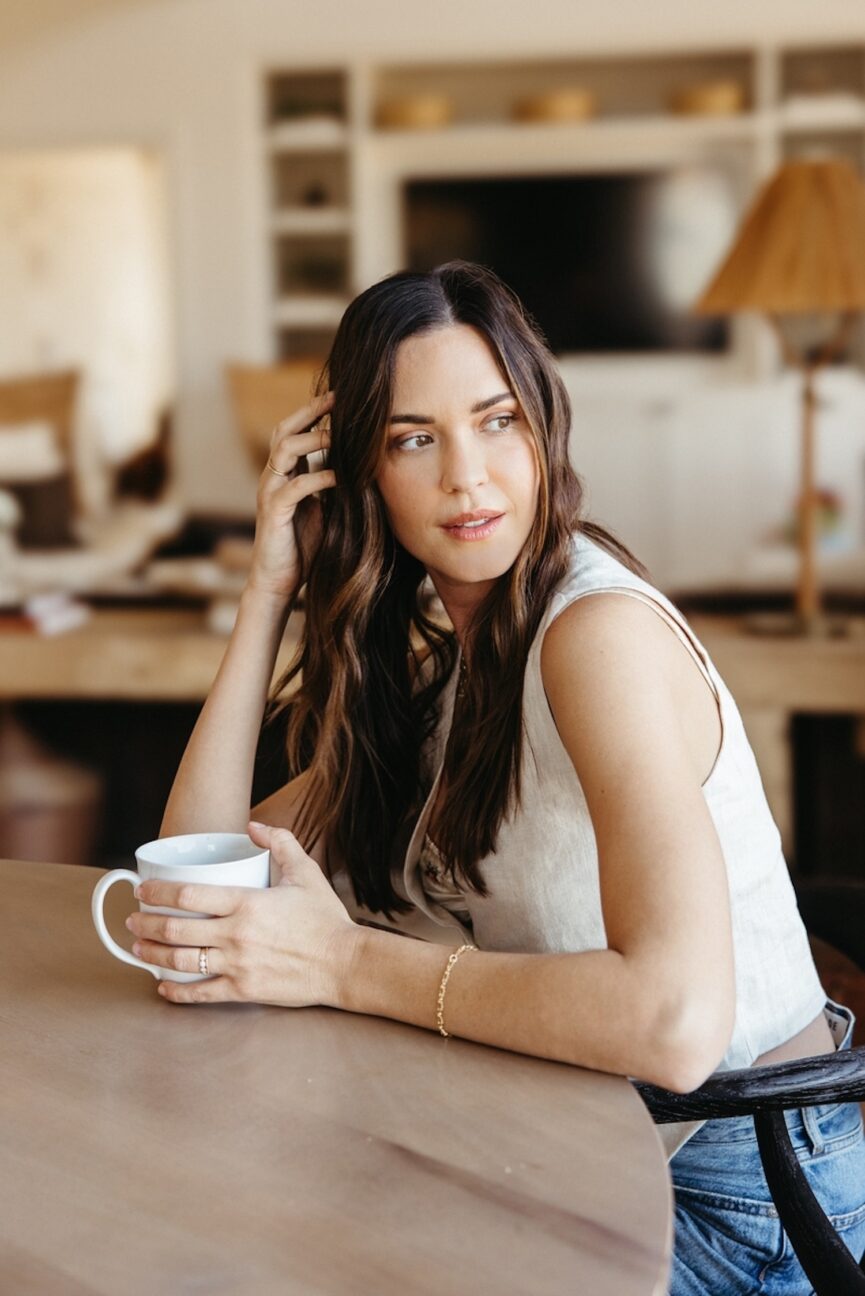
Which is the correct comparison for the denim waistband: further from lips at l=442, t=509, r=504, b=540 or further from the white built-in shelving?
the white built-in shelving

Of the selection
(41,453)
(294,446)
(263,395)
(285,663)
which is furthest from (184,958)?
(41,453)

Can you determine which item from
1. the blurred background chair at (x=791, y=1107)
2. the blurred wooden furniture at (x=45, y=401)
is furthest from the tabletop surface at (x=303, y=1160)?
the blurred wooden furniture at (x=45, y=401)

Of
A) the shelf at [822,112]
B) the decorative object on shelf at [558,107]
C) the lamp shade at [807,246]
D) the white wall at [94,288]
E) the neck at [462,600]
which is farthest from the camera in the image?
the white wall at [94,288]

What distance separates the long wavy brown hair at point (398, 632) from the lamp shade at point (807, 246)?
1.92 m

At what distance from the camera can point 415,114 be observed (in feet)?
20.5

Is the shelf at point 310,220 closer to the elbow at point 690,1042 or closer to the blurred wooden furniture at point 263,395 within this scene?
the blurred wooden furniture at point 263,395

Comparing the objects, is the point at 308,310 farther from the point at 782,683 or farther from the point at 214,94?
the point at 782,683

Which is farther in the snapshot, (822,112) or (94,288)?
(94,288)

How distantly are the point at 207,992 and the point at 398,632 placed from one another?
48cm

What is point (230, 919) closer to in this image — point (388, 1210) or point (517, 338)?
point (388, 1210)

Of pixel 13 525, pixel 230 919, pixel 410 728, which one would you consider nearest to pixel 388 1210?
pixel 230 919

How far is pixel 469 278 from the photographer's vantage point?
3.92 ft

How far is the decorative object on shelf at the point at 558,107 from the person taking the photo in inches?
242

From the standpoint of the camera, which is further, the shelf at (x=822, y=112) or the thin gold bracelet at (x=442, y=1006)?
the shelf at (x=822, y=112)
